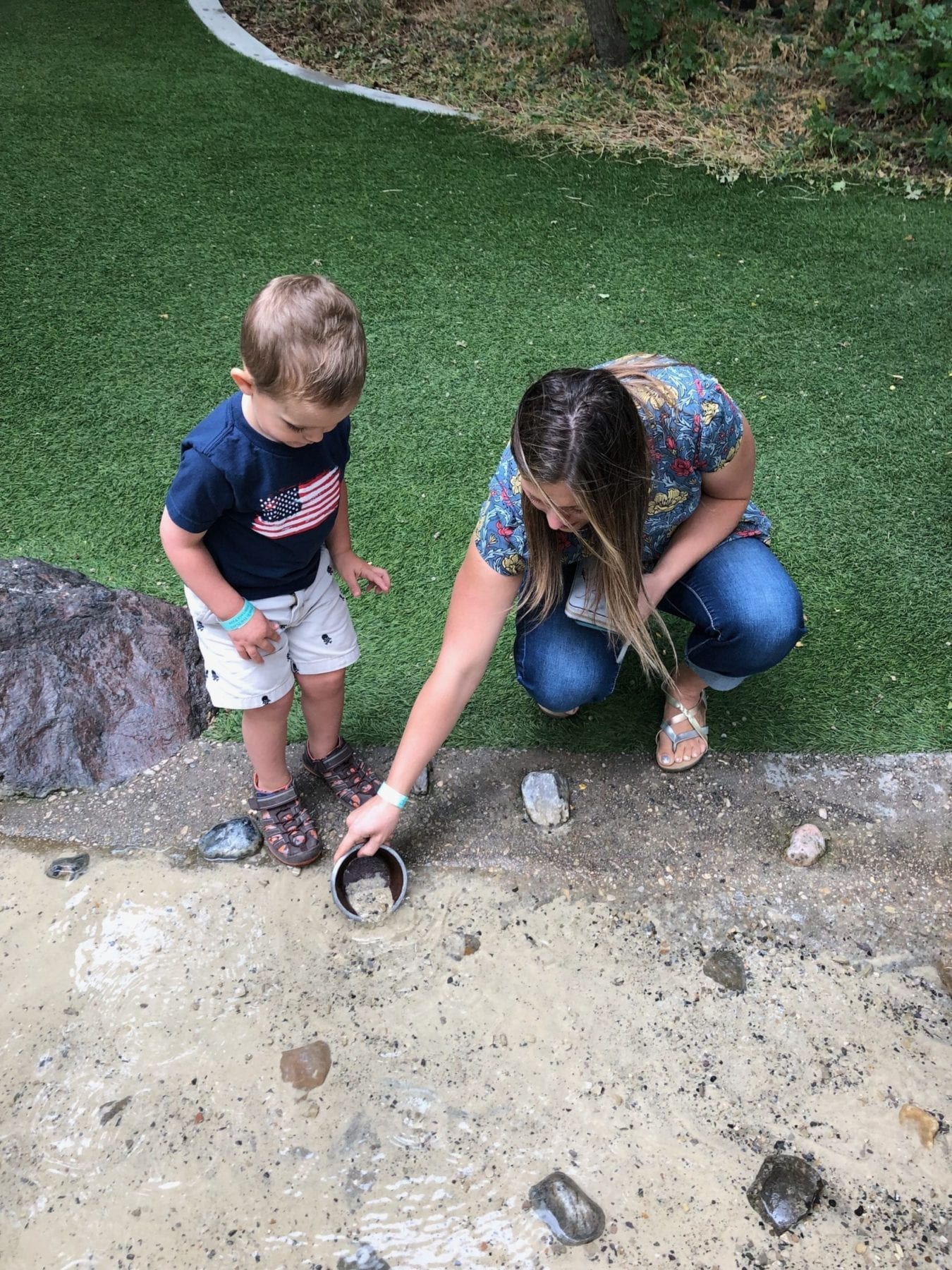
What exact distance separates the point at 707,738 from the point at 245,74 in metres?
4.96

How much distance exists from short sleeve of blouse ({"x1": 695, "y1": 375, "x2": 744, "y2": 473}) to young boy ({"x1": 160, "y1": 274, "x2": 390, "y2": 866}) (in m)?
0.61

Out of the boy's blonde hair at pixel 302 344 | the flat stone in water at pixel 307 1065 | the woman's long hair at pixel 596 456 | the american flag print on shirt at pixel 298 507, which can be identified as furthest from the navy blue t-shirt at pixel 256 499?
the flat stone in water at pixel 307 1065

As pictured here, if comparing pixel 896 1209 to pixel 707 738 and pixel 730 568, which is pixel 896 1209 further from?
pixel 730 568

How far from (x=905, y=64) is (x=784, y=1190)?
4.93 meters

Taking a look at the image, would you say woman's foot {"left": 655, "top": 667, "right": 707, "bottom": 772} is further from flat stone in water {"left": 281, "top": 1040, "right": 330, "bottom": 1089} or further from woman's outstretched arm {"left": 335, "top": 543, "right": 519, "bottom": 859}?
flat stone in water {"left": 281, "top": 1040, "right": 330, "bottom": 1089}

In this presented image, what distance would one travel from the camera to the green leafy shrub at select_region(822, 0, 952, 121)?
175 inches

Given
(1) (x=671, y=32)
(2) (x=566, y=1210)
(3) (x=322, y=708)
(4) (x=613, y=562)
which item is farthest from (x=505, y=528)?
(1) (x=671, y=32)

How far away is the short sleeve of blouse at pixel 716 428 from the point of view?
5.49 feet

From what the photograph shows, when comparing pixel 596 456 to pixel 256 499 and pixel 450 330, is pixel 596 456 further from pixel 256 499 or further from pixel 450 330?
pixel 450 330

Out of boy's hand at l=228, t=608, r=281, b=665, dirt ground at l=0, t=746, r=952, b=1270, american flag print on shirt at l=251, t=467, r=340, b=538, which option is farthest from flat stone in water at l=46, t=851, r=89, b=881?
american flag print on shirt at l=251, t=467, r=340, b=538

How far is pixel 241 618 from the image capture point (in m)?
1.63

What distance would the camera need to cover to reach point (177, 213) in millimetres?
4082

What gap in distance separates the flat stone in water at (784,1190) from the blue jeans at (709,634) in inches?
35.0

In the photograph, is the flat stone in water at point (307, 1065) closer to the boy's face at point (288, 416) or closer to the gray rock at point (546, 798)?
the gray rock at point (546, 798)
